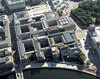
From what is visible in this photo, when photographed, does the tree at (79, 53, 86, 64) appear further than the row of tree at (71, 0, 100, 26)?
No

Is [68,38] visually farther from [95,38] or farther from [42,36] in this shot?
[42,36]

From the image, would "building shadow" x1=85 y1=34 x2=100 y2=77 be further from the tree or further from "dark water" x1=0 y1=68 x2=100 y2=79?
"dark water" x1=0 y1=68 x2=100 y2=79

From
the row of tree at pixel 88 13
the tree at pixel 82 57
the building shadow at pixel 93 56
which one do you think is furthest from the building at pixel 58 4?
the tree at pixel 82 57

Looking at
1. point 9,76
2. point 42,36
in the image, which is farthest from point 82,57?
point 9,76

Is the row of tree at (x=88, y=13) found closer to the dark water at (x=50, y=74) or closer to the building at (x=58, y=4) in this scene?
the building at (x=58, y=4)

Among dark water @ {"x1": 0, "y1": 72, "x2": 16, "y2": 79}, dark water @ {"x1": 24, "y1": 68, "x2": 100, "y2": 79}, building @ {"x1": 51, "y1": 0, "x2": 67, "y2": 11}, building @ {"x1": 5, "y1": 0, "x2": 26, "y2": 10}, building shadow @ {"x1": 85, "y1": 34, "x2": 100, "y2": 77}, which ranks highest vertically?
building @ {"x1": 5, "y1": 0, "x2": 26, "y2": 10}

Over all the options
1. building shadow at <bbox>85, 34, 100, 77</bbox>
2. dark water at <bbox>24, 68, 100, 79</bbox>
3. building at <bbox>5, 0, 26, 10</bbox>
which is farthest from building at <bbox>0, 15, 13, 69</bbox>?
building shadow at <bbox>85, 34, 100, 77</bbox>
